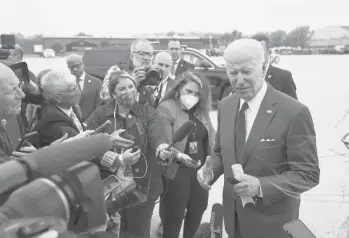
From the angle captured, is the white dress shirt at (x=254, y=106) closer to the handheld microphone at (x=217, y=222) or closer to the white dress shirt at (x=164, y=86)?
the handheld microphone at (x=217, y=222)

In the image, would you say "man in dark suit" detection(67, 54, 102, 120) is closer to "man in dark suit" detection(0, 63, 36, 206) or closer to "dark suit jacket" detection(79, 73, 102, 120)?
"dark suit jacket" detection(79, 73, 102, 120)

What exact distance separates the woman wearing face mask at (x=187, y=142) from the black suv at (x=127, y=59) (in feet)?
27.7

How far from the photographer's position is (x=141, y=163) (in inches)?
135

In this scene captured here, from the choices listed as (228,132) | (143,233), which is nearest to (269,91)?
(228,132)

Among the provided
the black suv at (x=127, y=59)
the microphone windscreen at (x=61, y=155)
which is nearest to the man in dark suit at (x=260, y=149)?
the microphone windscreen at (x=61, y=155)

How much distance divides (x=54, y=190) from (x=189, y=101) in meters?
3.19

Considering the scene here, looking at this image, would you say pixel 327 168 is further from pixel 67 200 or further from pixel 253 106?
pixel 67 200

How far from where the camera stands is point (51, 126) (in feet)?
9.44

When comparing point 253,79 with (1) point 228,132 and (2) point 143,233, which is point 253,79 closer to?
(1) point 228,132

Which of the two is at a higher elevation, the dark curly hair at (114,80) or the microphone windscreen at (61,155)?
the microphone windscreen at (61,155)

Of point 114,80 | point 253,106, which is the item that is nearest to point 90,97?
→ point 114,80

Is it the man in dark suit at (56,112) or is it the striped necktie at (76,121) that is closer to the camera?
the man in dark suit at (56,112)

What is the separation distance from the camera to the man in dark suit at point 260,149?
226cm

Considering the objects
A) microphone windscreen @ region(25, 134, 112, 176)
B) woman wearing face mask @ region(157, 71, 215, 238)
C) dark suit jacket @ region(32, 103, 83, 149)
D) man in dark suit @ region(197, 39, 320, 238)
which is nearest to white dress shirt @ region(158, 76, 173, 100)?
woman wearing face mask @ region(157, 71, 215, 238)
